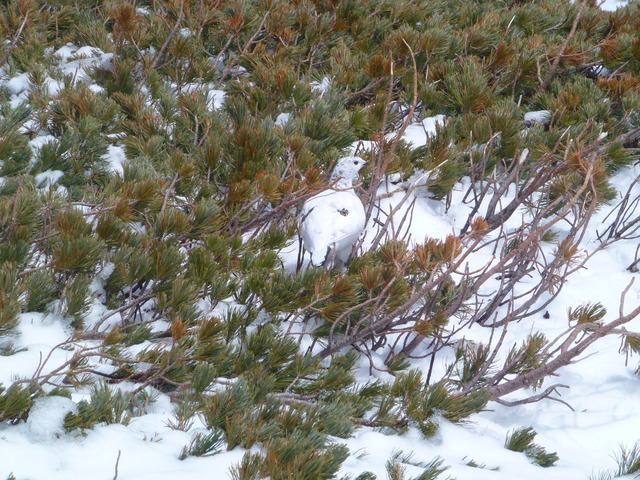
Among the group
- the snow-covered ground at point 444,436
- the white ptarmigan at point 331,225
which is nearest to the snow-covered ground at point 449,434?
the snow-covered ground at point 444,436

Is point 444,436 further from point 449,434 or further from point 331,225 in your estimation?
point 331,225

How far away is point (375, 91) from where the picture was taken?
3.92 meters

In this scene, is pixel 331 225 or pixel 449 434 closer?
pixel 449 434

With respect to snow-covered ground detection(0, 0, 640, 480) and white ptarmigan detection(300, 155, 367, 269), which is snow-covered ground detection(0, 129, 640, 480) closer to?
snow-covered ground detection(0, 0, 640, 480)

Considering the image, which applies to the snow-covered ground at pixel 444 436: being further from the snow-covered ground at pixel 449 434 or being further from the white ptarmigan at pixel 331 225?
the white ptarmigan at pixel 331 225

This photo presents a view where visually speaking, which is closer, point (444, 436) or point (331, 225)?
point (444, 436)

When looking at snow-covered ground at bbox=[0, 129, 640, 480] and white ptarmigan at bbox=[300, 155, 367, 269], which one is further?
white ptarmigan at bbox=[300, 155, 367, 269]

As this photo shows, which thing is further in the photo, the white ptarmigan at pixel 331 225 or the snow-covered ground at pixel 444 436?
the white ptarmigan at pixel 331 225

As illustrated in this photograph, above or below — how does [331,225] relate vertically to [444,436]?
above

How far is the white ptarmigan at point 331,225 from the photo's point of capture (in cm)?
257

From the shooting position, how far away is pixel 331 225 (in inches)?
102

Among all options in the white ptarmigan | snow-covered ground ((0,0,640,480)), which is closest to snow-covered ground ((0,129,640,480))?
snow-covered ground ((0,0,640,480))

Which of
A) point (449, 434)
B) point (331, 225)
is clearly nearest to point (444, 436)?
point (449, 434)

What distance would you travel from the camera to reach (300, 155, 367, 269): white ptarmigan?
2568 mm
